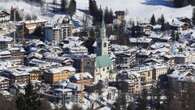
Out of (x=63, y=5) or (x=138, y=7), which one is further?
(x=138, y=7)

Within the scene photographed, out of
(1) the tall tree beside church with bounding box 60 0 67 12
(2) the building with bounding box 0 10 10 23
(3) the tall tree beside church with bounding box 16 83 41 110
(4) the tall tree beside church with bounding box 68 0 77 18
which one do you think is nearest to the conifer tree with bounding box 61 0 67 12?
(1) the tall tree beside church with bounding box 60 0 67 12

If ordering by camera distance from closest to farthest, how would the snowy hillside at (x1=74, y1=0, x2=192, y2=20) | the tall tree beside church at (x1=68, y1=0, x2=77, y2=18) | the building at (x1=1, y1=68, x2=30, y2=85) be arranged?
the building at (x1=1, y1=68, x2=30, y2=85), the tall tree beside church at (x1=68, y1=0, x2=77, y2=18), the snowy hillside at (x1=74, y1=0, x2=192, y2=20)

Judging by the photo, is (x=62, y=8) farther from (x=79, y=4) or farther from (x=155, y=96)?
(x=155, y=96)

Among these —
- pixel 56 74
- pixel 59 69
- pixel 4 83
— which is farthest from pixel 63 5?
pixel 4 83

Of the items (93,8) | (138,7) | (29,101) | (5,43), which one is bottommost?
(5,43)

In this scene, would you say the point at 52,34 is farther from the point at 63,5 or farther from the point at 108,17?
the point at 63,5

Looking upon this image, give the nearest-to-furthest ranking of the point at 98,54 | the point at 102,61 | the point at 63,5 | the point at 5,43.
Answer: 1. the point at 102,61
2. the point at 98,54
3. the point at 5,43
4. the point at 63,5

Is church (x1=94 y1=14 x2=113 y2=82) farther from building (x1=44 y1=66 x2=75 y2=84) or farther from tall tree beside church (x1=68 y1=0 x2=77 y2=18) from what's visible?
tall tree beside church (x1=68 y1=0 x2=77 y2=18)
